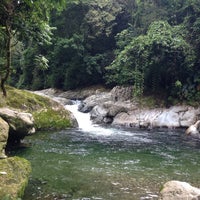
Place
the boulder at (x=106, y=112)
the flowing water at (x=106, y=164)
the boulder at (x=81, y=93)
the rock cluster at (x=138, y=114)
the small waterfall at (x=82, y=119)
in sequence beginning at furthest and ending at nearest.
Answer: the boulder at (x=81, y=93), the boulder at (x=106, y=112), the rock cluster at (x=138, y=114), the small waterfall at (x=82, y=119), the flowing water at (x=106, y=164)

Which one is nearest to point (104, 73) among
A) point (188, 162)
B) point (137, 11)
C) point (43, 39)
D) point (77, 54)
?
point (77, 54)

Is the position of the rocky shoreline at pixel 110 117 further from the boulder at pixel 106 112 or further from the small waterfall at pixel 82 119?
the small waterfall at pixel 82 119

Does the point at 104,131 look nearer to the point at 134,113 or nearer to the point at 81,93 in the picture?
the point at 134,113

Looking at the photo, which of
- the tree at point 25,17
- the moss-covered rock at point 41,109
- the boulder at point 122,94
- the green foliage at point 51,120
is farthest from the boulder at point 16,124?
the boulder at point 122,94

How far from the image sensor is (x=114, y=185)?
31.4ft

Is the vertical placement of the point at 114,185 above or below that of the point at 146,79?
below

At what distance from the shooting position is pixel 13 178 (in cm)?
798

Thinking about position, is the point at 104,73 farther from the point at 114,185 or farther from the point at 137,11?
the point at 114,185

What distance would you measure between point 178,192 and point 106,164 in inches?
186

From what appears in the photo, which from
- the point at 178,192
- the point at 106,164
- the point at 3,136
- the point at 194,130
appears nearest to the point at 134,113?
the point at 194,130

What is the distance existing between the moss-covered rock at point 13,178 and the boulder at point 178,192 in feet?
11.0

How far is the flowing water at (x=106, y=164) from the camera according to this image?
900cm

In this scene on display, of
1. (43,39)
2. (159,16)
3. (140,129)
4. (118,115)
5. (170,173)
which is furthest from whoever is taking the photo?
(159,16)

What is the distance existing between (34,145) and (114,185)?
6307 millimetres
